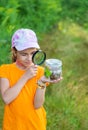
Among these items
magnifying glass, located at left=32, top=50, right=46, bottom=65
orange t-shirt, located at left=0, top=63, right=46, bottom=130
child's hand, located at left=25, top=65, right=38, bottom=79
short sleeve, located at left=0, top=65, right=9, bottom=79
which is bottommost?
orange t-shirt, located at left=0, top=63, right=46, bottom=130

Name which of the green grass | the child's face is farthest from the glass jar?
the green grass

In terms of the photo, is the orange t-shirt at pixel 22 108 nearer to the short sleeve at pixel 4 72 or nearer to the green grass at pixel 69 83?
the short sleeve at pixel 4 72

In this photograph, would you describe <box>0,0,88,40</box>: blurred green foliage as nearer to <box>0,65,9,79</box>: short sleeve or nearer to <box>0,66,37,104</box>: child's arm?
<box>0,65,9,79</box>: short sleeve

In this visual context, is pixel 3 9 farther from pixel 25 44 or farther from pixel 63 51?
pixel 25 44

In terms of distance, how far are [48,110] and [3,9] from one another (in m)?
1.53

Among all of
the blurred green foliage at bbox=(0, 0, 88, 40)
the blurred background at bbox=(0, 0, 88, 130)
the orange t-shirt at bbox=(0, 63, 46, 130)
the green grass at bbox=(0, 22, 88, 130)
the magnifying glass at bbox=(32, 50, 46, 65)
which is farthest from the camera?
the blurred green foliage at bbox=(0, 0, 88, 40)

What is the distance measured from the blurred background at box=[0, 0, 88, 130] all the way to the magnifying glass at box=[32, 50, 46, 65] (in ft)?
6.28

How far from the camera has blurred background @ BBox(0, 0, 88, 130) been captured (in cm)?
511

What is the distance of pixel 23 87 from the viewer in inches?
127

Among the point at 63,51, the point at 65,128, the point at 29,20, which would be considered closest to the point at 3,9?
the point at 29,20

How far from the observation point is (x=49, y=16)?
7.10m

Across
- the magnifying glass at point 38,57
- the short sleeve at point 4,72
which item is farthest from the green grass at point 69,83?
the magnifying glass at point 38,57

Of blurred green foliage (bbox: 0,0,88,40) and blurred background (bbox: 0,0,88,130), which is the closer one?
blurred background (bbox: 0,0,88,130)

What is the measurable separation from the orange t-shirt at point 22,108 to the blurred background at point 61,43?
1569 millimetres
